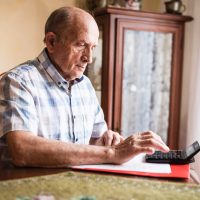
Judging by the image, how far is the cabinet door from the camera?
277 centimetres

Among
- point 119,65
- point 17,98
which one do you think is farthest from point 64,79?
point 119,65

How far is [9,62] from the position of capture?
9.38ft

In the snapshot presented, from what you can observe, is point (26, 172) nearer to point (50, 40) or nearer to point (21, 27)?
point (50, 40)

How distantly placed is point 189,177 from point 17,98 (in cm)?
62

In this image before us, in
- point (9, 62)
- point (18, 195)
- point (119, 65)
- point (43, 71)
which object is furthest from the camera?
point (9, 62)

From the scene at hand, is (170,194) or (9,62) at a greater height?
(9,62)

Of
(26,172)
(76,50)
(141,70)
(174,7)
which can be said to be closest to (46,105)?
(76,50)

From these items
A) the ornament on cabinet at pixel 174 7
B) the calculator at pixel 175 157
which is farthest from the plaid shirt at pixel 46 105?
the ornament on cabinet at pixel 174 7

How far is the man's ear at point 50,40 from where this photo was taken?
1425mm

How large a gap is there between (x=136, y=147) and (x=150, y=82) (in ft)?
5.98

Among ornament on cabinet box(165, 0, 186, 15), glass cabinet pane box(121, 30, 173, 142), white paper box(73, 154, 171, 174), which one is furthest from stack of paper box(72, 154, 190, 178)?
ornament on cabinet box(165, 0, 186, 15)

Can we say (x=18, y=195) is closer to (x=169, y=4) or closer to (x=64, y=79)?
(x=64, y=79)

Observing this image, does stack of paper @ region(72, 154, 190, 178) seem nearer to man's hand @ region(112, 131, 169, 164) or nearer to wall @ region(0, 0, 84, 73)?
man's hand @ region(112, 131, 169, 164)

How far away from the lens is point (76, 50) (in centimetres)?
143
